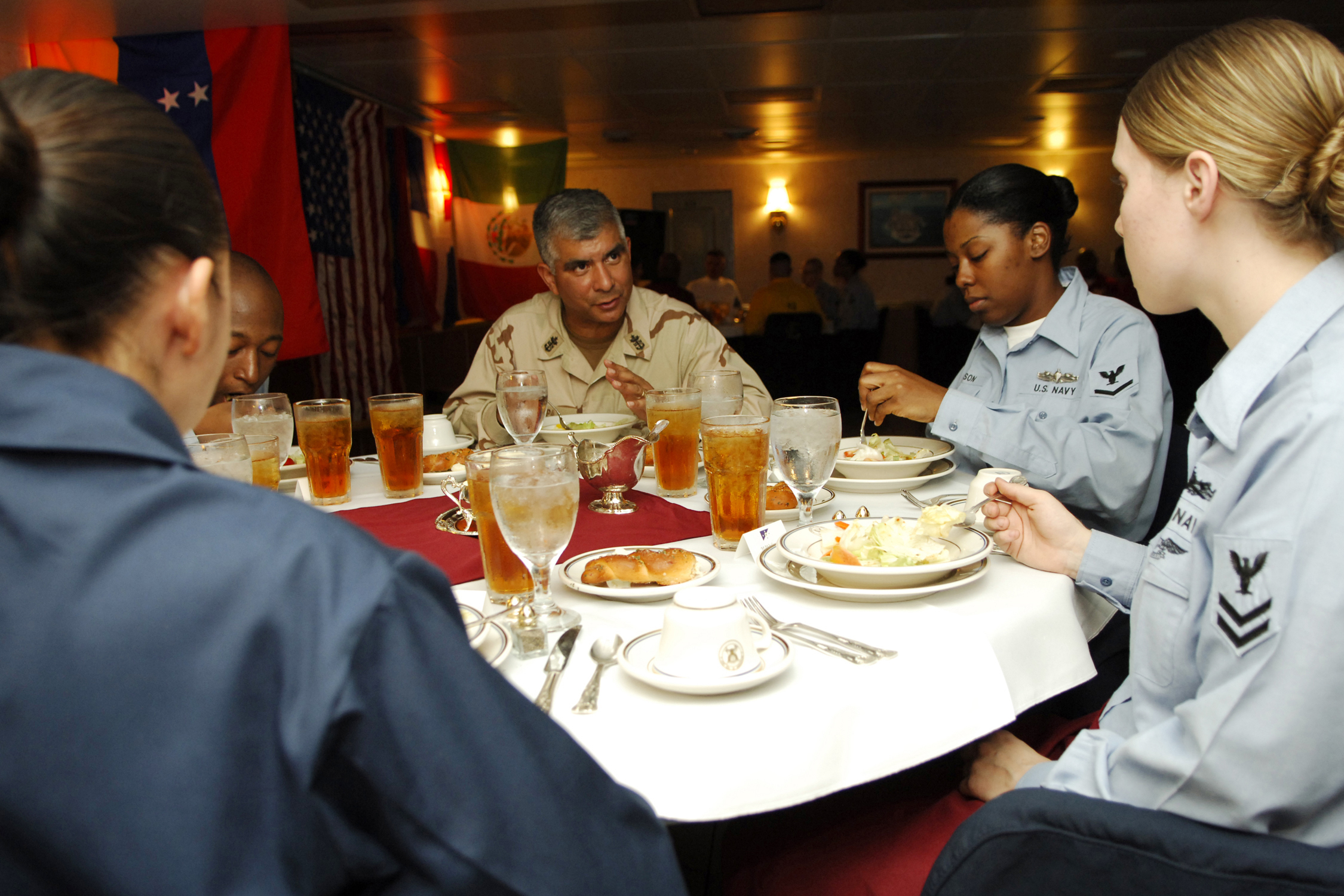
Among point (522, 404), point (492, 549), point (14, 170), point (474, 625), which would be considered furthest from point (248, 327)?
point (14, 170)

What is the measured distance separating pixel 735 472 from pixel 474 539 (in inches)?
18.6

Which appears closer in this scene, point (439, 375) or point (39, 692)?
point (39, 692)

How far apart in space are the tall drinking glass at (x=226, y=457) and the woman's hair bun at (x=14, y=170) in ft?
3.31

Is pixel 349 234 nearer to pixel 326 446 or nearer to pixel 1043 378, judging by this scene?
pixel 326 446

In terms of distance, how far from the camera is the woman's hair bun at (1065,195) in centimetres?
232

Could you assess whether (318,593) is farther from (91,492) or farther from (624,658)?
(624,658)

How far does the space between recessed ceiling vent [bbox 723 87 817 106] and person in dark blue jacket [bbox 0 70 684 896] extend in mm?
7235

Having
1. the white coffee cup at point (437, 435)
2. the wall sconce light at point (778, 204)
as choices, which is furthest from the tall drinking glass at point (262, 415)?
the wall sconce light at point (778, 204)

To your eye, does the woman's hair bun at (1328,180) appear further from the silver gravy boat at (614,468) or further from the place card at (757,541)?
the silver gravy boat at (614,468)

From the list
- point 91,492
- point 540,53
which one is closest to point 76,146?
point 91,492

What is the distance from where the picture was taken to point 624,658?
0.95 meters

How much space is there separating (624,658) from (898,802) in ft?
1.62

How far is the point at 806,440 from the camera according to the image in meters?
1.42

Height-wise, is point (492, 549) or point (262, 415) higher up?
point (262, 415)
